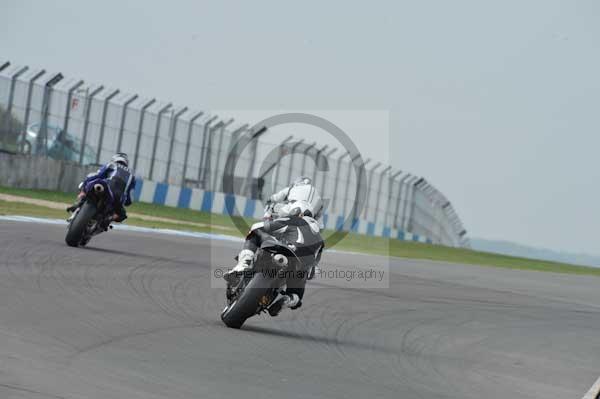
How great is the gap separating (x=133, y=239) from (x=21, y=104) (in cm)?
1103

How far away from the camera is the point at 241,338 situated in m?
9.11

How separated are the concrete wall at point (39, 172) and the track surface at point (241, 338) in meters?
10.7

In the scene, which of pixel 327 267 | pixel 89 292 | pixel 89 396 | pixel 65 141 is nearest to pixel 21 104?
pixel 65 141

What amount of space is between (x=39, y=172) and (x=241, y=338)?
20.2 m

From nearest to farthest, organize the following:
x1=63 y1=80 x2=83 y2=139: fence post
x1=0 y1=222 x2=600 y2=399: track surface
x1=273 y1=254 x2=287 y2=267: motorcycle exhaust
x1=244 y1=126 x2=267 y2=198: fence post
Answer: x1=0 y1=222 x2=600 y2=399: track surface
x1=273 y1=254 x2=287 y2=267: motorcycle exhaust
x1=63 y1=80 x2=83 y2=139: fence post
x1=244 y1=126 x2=267 y2=198: fence post

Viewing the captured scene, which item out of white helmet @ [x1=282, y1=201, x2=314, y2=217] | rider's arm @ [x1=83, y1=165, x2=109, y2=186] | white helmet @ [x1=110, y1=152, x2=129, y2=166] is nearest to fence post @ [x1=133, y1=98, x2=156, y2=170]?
white helmet @ [x1=110, y1=152, x2=129, y2=166]

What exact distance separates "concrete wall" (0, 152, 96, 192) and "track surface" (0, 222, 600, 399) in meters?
10.7

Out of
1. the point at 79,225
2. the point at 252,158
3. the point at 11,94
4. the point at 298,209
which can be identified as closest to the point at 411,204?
the point at 252,158

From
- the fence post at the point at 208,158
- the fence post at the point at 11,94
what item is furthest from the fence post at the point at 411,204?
the fence post at the point at 11,94

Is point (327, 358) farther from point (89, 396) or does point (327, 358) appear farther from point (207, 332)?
point (89, 396)

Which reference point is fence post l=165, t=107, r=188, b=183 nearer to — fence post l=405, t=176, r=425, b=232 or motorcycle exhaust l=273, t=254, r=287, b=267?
fence post l=405, t=176, r=425, b=232

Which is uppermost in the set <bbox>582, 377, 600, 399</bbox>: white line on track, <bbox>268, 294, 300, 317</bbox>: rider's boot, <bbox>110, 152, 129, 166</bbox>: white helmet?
<bbox>110, 152, 129, 166</bbox>: white helmet

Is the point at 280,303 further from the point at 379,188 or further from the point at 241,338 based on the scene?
the point at 379,188

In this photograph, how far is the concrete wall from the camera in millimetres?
27188
